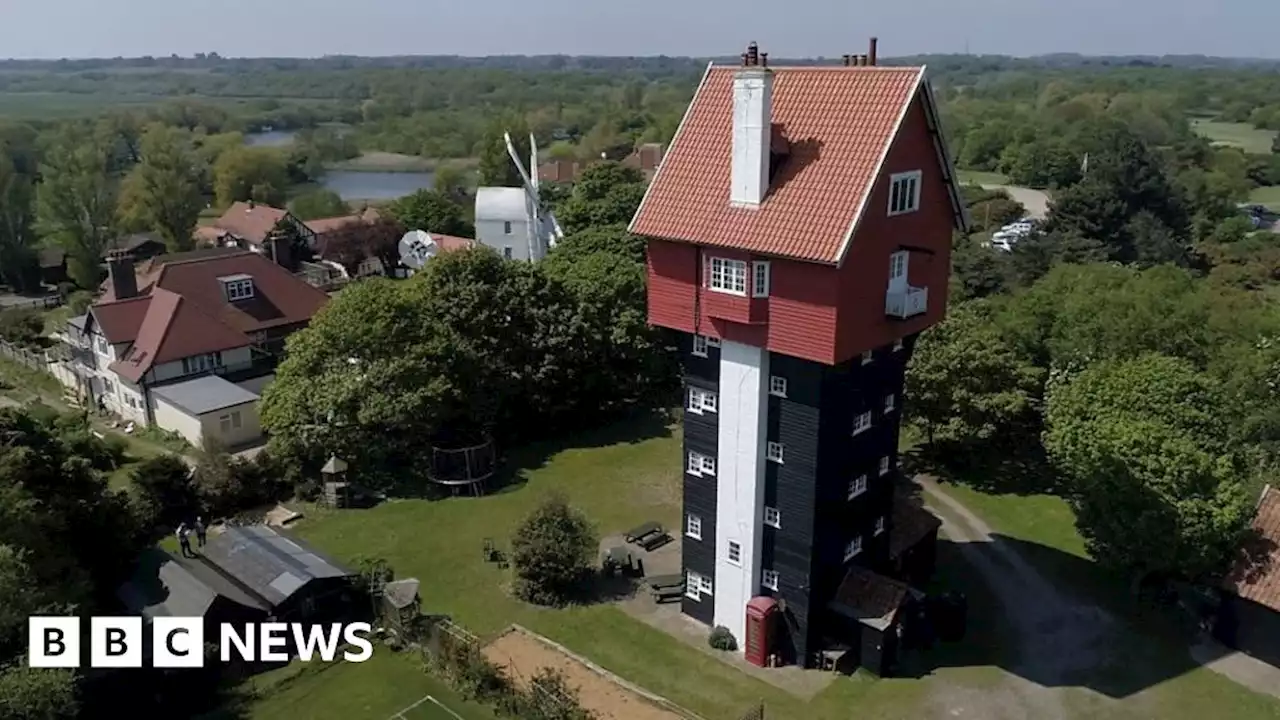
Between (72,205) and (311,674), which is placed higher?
(72,205)

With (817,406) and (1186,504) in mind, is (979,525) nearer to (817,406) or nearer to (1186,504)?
(1186,504)

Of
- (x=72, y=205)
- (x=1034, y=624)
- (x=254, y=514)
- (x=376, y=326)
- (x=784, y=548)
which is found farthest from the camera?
(x=72, y=205)

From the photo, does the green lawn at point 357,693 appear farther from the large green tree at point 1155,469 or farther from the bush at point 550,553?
the large green tree at point 1155,469

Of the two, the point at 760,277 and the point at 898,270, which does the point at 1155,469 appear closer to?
the point at 898,270

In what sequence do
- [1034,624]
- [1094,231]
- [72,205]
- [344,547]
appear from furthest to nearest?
[72,205]
[1094,231]
[344,547]
[1034,624]

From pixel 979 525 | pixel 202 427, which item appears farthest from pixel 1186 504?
pixel 202 427

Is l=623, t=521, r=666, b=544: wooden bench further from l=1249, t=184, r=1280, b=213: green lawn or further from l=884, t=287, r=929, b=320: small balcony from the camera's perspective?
l=1249, t=184, r=1280, b=213: green lawn

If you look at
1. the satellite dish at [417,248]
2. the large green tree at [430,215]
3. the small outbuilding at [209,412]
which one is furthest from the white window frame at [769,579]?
the large green tree at [430,215]
